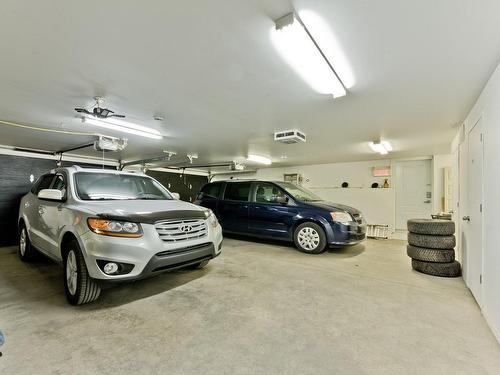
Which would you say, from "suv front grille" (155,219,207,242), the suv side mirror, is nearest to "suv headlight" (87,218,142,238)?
"suv front grille" (155,219,207,242)

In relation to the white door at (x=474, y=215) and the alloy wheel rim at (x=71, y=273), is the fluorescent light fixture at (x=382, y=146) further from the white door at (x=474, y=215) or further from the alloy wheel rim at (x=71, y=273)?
the alloy wheel rim at (x=71, y=273)

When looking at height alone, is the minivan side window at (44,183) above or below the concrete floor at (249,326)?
above

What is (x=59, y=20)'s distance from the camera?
1.64 m

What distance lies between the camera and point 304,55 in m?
2.02

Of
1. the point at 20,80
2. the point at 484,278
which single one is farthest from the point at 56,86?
the point at 484,278

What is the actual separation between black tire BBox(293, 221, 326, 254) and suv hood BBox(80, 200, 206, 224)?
8.51 feet

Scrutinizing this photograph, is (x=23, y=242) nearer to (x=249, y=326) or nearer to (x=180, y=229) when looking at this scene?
(x=180, y=229)

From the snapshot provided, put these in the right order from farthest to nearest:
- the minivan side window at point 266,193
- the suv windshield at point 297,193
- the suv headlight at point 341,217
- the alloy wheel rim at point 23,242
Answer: the minivan side window at point 266,193
the suv windshield at point 297,193
the suv headlight at point 341,217
the alloy wheel rim at point 23,242

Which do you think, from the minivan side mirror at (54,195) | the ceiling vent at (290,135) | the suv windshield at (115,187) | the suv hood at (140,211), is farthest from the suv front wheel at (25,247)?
the ceiling vent at (290,135)

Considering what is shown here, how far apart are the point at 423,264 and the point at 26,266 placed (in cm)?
607

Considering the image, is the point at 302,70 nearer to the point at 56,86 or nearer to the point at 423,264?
the point at 56,86

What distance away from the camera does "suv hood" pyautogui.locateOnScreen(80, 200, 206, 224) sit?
225 cm

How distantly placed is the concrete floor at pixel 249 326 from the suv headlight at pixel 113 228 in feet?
2.39

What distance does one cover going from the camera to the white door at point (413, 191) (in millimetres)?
6723
